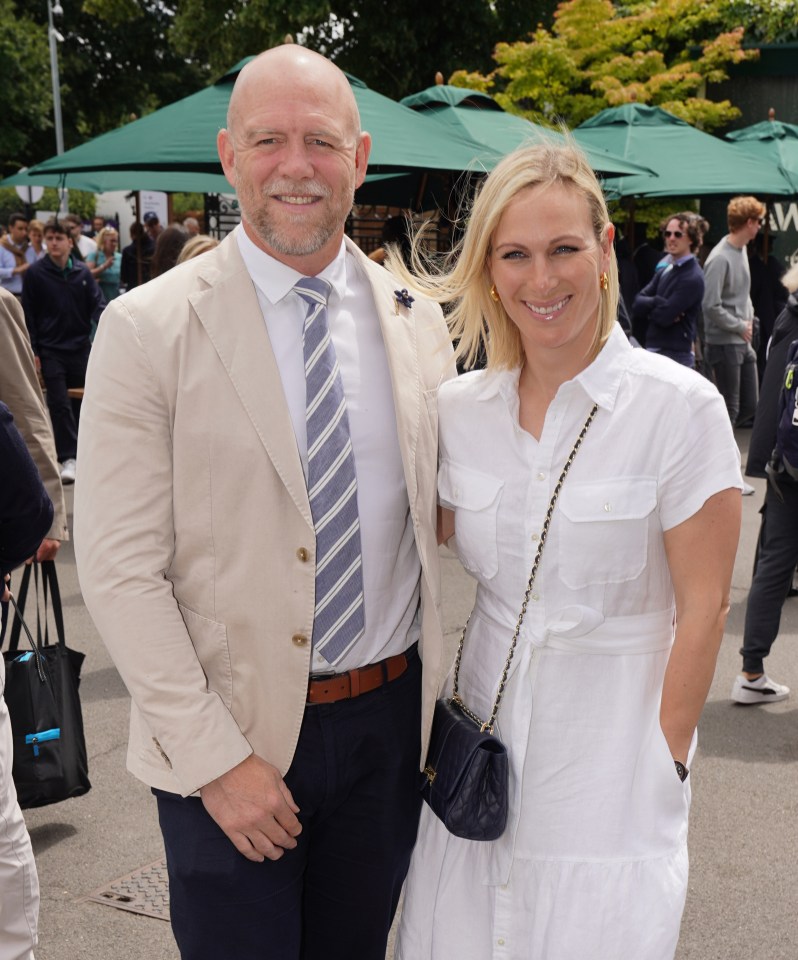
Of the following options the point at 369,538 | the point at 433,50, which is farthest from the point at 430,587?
the point at 433,50

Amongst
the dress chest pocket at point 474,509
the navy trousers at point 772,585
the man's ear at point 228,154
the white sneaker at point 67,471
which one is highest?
the man's ear at point 228,154

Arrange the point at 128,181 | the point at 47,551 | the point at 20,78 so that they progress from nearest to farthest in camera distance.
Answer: the point at 47,551, the point at 128,181, the point at 20,78

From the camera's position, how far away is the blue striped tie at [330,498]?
7.61 feet

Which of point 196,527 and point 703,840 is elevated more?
point 196,527

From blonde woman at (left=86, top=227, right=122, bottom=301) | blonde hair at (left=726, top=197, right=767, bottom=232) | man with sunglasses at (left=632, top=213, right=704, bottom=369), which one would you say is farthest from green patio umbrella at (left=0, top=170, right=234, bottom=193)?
blonde hair at (left=726, top=197, right=767, bottom=232)

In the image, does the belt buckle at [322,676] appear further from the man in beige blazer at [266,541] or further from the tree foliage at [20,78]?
the tree foliage at [20,78]

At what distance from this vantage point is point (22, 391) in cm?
453

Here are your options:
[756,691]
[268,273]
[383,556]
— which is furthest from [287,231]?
[756,691]

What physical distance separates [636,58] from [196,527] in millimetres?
17684

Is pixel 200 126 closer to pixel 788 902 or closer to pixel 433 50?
pixel 788 902

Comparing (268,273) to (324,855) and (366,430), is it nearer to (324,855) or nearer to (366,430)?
(366,430)

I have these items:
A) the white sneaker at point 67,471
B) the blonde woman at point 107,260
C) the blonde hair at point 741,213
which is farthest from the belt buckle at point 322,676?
the blonde woman at point 107,260

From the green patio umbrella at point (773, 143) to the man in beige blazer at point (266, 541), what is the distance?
11821 mm

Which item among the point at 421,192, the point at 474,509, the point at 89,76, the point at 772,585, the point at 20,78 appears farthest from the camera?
the point at 89,76
